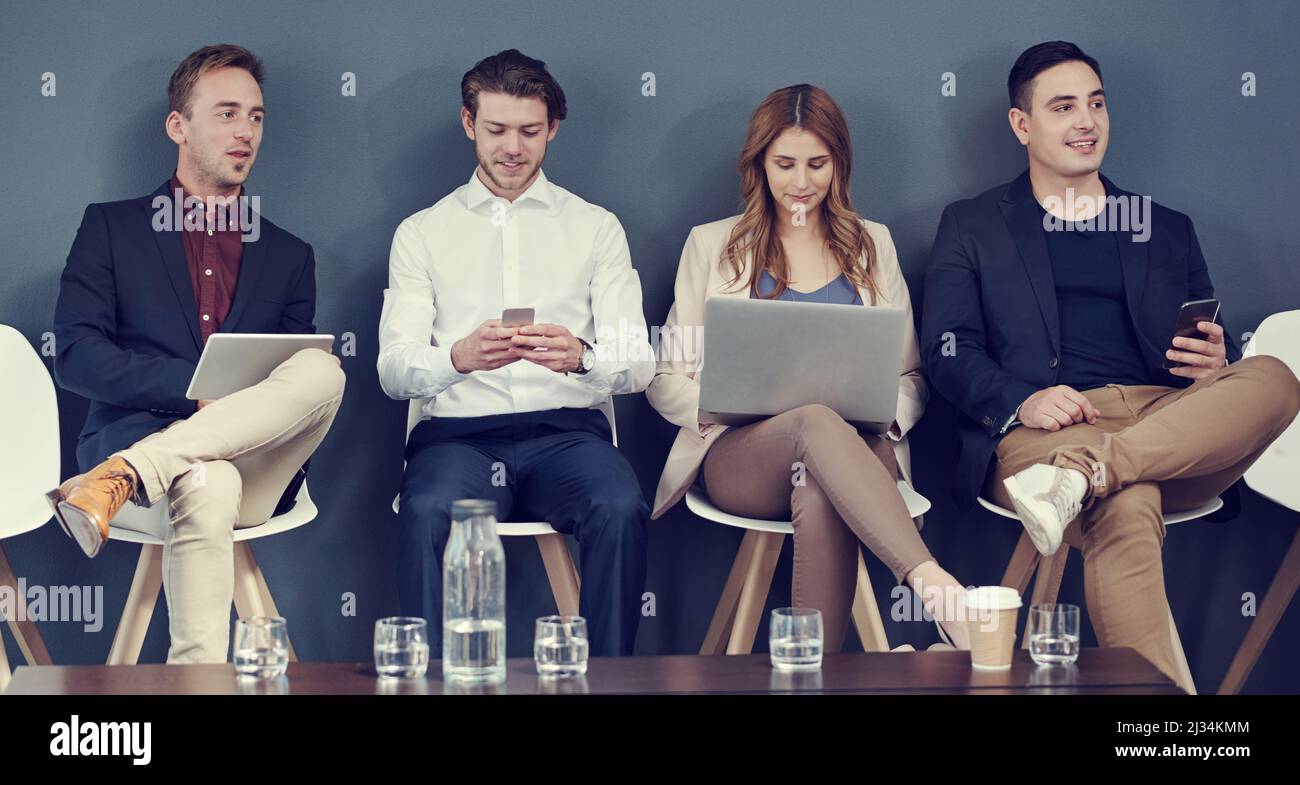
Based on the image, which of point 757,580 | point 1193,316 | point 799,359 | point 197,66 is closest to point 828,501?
point 799,359

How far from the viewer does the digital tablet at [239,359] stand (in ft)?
8.96

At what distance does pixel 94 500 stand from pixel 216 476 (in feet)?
1.10

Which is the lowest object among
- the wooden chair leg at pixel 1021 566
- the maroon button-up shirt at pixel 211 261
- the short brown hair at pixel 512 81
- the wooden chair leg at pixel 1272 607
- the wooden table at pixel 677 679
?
the wooden chair leg at pixel 1272 607

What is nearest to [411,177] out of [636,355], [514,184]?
[514,184]

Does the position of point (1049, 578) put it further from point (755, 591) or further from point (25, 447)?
point (25, 447)

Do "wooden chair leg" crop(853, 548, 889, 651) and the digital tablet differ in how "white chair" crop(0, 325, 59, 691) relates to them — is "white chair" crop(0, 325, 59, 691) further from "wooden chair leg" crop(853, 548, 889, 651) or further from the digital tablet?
"wooden chair leg" crop(853, 548, 889, 651)

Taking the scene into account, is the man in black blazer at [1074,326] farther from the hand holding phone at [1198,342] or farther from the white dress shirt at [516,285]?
the white dress shirt at [516,285]

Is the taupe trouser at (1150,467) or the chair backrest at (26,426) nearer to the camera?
the taupe trouser at (1150,467)

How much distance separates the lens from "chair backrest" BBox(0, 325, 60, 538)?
318 centimetres

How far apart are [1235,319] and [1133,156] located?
487mm

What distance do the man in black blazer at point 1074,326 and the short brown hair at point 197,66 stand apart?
166 centimetres

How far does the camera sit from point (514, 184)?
333 centimetres

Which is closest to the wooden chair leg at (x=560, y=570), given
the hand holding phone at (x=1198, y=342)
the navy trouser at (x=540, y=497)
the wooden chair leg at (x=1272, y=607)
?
the navy trouser at (x=540, y=497)

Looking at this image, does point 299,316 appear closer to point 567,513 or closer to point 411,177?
point 411,177
